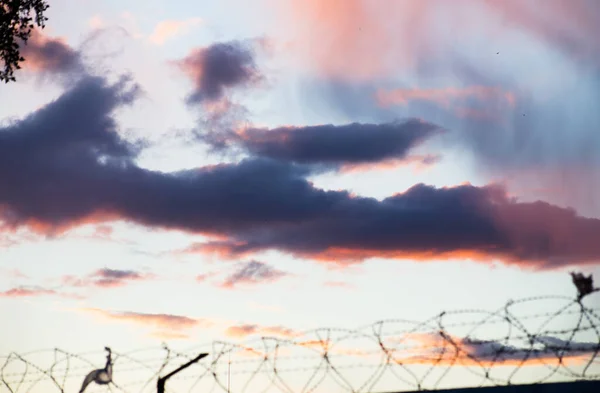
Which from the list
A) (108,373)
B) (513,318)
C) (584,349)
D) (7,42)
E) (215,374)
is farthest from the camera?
(7,42)

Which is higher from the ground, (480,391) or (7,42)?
(7,42)

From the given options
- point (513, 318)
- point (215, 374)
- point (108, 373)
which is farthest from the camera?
point (108, 373)

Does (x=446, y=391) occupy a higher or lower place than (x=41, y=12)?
lower

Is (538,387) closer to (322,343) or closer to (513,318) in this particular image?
(513,318)

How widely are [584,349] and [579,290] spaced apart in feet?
2.32

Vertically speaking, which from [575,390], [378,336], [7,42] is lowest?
[575,390]

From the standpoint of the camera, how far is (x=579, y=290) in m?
9.98

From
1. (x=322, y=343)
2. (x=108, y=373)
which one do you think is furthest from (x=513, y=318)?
(x=108, y=373)

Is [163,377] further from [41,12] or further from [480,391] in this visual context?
[41,12]

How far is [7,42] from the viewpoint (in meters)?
17.6

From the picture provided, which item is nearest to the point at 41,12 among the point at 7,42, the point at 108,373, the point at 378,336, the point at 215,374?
the point at 7,42

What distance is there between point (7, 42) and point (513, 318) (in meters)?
12.2

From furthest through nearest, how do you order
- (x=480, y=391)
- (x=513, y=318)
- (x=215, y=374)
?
(x=215, y=374)
(x=480, y=391)
(x=513, y=318)

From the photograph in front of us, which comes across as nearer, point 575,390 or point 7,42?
point 575,390
